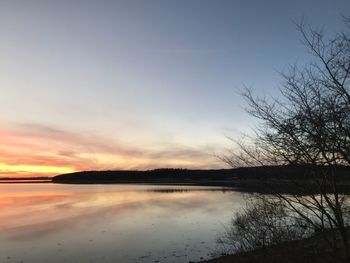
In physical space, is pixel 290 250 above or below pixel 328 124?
below

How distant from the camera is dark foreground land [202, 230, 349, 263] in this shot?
11.3 metres

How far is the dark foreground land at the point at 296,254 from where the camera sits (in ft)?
37.2

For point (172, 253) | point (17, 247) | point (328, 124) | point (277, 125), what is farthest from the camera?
point (17, 247)

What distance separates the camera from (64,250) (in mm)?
20891

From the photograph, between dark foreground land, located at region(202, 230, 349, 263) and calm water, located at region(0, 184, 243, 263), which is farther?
calm water, located at region(0, 184, 243, 263)

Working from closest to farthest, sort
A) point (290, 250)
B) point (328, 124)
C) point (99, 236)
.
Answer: point (328, 124) < point (290, 250) < point (99, 236)

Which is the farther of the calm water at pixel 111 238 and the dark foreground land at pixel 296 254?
the calm water at pixel 111 238

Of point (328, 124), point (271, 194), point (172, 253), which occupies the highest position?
point (328, 124)

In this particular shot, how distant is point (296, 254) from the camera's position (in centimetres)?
1361

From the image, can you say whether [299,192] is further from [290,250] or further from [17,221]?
[17,221]

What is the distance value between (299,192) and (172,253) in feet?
38.7

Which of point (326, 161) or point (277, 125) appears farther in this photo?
point (277, 125)

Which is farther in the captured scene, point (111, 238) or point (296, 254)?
point (111, 238)

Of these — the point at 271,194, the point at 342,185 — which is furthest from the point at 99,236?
the point at 342,185
